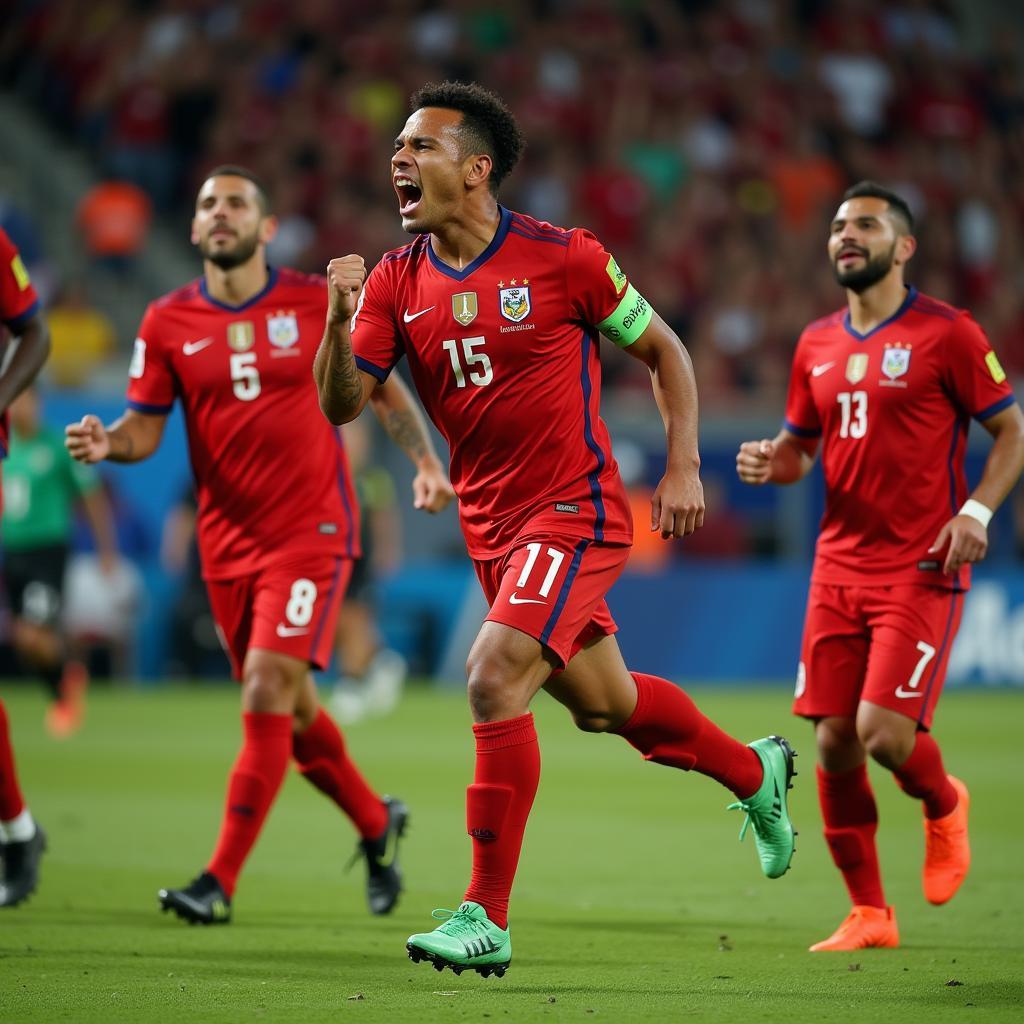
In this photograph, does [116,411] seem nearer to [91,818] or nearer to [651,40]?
[91,818]

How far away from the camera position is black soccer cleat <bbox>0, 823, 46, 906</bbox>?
7.14 m

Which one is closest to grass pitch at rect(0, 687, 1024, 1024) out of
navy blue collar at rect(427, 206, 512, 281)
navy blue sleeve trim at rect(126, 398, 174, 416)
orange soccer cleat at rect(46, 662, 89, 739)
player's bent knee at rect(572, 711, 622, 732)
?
player's bent knee at rect(572, 711, 622, 732)

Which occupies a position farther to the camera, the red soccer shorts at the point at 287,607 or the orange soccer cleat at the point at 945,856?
the red soccer shorts at the point at 287,607

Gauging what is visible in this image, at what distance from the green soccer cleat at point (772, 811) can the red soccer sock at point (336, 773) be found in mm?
1804

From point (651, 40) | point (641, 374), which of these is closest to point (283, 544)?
point (641, 374)

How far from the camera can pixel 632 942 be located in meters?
6.49

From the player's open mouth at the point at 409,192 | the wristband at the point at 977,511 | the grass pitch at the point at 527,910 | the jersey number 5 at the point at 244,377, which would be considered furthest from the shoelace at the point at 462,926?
the jersey number 5 at the point at 244,377

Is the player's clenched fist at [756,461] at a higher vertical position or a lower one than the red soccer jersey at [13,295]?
lower

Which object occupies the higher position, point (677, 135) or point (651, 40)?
point (651, 40)

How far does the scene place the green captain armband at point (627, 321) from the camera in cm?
580

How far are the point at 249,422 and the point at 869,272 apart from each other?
253cm

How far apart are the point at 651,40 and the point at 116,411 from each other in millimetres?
10577

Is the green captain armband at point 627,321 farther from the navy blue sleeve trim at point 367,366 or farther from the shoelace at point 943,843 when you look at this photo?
the shoelace at point 943,843

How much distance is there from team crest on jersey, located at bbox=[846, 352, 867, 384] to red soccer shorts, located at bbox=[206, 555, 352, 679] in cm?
215
